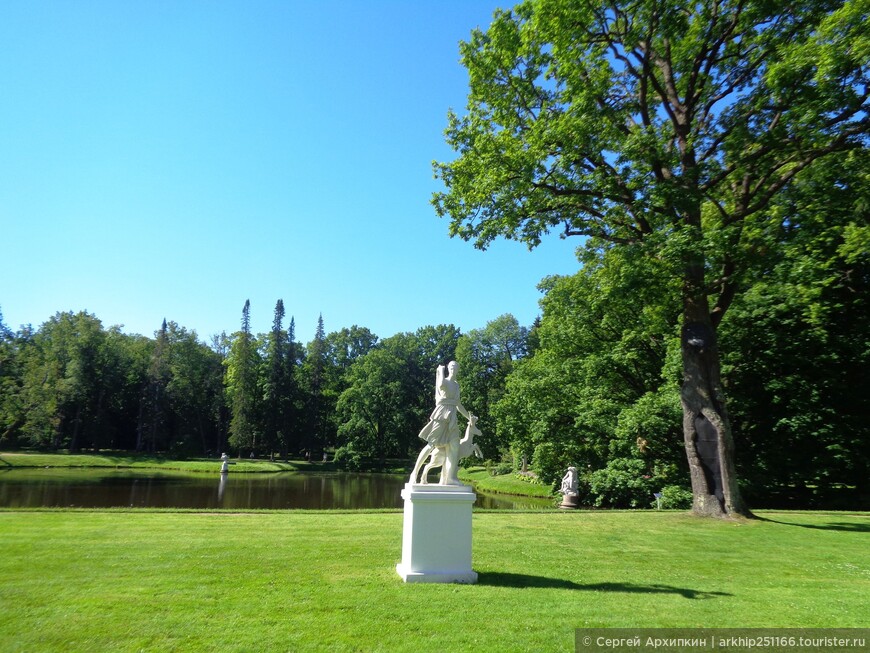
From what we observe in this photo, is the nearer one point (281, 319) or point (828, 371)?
point (828, 371)

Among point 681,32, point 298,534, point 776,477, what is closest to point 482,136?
point 681,32

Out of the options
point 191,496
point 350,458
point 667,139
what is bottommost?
point 191,496

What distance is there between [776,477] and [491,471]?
27422mm

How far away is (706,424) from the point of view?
14320mm

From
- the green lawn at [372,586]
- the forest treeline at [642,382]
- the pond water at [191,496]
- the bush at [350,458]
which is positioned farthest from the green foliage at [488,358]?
the green lawn at [372,586]

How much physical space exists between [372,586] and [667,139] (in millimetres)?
12347

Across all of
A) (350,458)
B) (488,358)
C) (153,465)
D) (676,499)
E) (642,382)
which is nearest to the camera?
(676,499)

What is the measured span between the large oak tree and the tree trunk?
34 mm

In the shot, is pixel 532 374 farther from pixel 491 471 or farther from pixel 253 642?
pixel 253 642

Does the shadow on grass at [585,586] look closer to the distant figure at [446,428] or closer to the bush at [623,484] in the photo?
the distant figure at [446,428]

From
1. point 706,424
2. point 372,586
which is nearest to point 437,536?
point 372,586

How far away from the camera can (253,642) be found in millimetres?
5094

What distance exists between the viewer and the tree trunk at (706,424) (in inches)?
551

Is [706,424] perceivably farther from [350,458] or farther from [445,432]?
[350,458]
